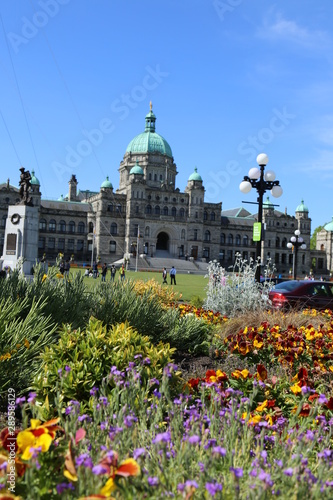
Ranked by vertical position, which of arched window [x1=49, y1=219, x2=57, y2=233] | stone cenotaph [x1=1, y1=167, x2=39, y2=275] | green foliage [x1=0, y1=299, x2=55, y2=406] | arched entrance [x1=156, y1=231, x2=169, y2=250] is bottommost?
green foliage [x1=0, y1=299, x2=55, y2=406]

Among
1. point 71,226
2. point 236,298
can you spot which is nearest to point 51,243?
point 71,226

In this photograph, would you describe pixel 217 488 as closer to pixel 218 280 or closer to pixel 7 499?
pixel 7 499

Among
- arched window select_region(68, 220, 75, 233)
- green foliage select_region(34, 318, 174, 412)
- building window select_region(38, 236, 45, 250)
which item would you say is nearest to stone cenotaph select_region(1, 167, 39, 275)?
green foliage select_region(34, 318, 174, 412)

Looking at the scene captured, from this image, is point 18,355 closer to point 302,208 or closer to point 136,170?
point 136,170

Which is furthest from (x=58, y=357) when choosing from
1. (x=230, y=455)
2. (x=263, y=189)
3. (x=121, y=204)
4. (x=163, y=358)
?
(x=121, y=204)

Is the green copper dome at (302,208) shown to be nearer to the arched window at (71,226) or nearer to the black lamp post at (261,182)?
the arched window at (71,226)

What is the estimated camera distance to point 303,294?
13648mm

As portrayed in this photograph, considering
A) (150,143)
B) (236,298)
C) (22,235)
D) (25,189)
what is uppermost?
(150,143)

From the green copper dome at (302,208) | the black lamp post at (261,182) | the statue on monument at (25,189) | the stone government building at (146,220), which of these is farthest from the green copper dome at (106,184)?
the black lamp post at (261,182)

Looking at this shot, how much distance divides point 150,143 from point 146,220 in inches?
623

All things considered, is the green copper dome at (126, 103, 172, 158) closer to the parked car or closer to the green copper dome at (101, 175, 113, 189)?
the green copper dome at (101, 175, 113, 189)

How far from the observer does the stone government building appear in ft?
260

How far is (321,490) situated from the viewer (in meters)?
2.11

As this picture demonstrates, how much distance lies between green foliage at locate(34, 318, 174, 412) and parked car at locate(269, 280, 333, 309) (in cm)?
869
